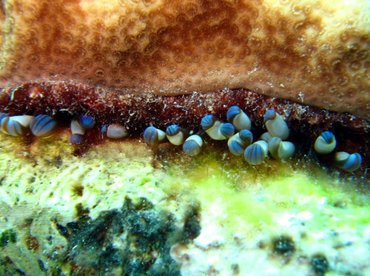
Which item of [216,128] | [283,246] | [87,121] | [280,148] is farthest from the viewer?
[87,121]

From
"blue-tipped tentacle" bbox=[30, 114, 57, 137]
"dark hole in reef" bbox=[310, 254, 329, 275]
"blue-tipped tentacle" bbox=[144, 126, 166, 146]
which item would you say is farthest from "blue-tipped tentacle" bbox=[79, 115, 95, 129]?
"dark hole in reef" bbox=[310, 254, 329, 275]

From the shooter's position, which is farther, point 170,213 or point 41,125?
point 41,125

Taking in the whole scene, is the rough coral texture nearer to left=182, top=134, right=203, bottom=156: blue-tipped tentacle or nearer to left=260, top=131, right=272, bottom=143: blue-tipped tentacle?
left=260, top=131, right=272, bottom=143: blue-tipped tentacle

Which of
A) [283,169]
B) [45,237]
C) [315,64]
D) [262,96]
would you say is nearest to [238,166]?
[283,169]

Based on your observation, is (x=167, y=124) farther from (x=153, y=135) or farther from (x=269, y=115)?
(x=269, y=115)

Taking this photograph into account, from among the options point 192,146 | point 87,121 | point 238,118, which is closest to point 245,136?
point 238,118

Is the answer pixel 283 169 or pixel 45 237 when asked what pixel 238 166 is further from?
pixel 45 237

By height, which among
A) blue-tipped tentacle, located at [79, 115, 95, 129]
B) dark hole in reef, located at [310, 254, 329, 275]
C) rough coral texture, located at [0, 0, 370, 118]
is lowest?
dark hole in reef, located at [310, 254, 329, 275]
